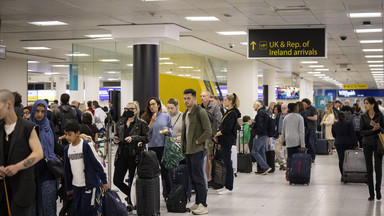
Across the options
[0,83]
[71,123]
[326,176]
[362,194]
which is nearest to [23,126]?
[71,123]

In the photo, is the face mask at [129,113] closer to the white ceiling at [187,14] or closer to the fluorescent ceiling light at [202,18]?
the white ceiling at [187,14]

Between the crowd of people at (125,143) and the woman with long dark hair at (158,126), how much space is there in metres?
0.02

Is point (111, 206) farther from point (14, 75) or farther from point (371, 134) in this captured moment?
point (14, 75)

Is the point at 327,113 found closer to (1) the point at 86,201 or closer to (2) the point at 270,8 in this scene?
(2) the point at 270,8

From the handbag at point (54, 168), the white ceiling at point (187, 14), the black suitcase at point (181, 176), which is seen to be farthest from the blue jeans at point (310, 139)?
the handbag at point (54, 168)

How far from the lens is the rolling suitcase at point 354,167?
1200cm

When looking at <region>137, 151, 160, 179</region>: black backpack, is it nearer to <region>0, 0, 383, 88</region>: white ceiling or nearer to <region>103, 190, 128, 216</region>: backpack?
<region>103, 190, 128, 216</region>: backpack

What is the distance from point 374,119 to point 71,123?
5.52m

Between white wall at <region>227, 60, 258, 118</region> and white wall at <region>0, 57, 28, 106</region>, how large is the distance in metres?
9.29

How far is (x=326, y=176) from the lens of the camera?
45.4 feet

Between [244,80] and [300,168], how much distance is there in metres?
15.2

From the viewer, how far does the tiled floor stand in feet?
30.0

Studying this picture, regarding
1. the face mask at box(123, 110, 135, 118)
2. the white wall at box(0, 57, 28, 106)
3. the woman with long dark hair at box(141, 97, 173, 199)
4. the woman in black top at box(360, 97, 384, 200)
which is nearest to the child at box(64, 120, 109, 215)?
the face mask at box(123, 110, 135, 118)

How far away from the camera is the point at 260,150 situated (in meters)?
14.1
